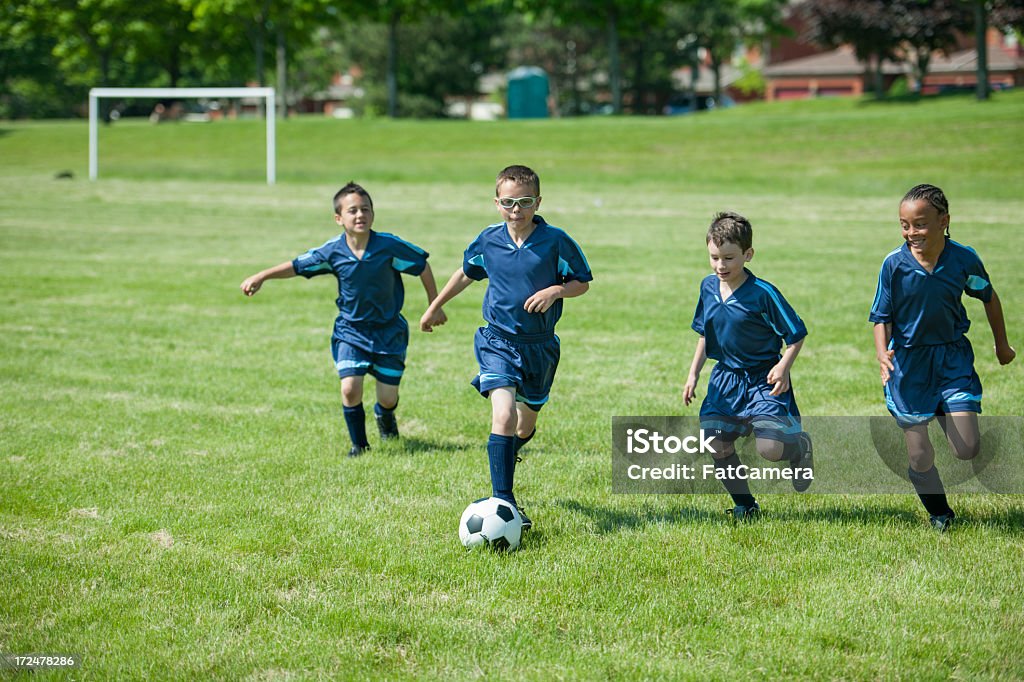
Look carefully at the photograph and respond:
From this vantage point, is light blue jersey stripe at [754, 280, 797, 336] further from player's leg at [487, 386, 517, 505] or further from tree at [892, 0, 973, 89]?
tree at [892, 0, 973, 89]

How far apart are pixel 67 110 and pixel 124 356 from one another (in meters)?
87.8

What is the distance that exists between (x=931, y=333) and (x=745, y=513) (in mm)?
1353

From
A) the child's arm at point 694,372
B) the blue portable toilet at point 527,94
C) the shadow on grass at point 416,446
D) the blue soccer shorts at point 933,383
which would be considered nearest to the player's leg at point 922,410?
the blue soccer shorts at point 933,383

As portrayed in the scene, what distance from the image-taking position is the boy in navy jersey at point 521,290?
18.6 ft

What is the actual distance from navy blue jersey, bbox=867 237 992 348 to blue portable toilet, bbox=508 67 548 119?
189 ft

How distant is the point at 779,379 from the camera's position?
17.5 ft

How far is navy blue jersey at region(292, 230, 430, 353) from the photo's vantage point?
285 inches

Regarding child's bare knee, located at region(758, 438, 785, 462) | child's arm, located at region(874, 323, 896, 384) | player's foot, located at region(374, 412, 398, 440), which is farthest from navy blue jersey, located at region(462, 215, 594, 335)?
player's foot, located at region(374, 412, 398, 440)

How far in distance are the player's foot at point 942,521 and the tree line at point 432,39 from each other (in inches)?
1679

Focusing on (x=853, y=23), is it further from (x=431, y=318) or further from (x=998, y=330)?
(x=431, y=318)

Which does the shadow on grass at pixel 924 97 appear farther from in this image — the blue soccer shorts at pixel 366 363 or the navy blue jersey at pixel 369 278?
the blue soccer shorts at pixel 366 363

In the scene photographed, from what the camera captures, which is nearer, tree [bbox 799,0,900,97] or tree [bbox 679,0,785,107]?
tree [bbox 799,0,900,97]

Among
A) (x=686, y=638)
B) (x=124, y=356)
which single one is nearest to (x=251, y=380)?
(x=124, y=356)

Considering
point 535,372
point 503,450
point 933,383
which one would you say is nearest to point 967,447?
point 933,383
